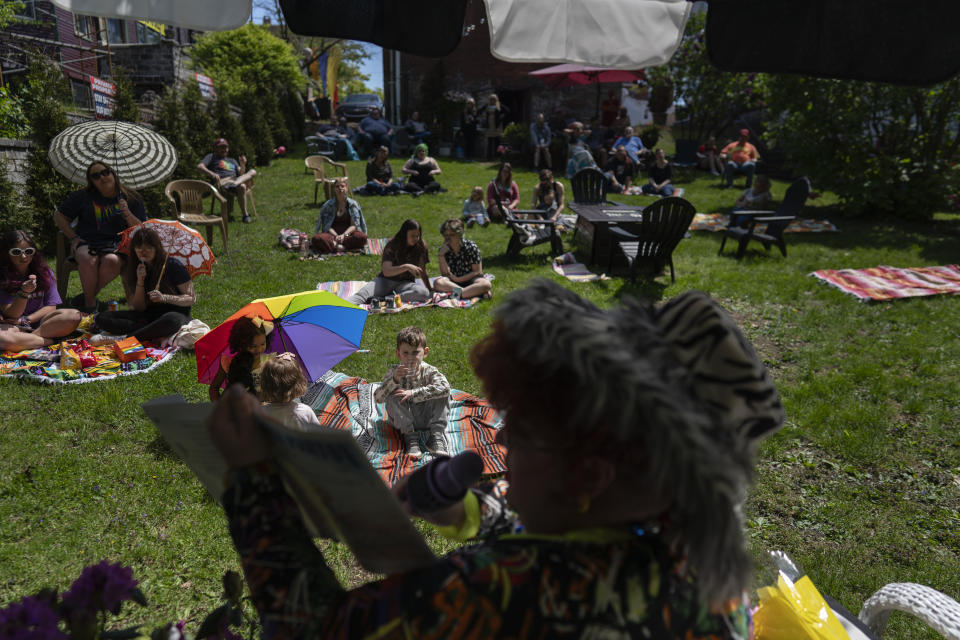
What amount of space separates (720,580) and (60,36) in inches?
1132

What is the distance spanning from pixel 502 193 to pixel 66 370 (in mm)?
7967

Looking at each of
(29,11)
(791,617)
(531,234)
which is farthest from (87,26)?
(791,617)

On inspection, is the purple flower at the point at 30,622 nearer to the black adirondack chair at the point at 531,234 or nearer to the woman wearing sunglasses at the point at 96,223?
the woman wearing sunglasses at the point at 96,223

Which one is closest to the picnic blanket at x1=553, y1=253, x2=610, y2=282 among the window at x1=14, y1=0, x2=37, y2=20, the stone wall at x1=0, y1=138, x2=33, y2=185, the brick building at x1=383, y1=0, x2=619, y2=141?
the stone wall at x1=0, y1=138, x2=33, y2=185

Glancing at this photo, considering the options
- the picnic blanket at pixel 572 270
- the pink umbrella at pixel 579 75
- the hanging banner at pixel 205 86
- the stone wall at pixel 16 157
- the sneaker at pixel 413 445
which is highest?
the pink umbrella at pixel 579 75

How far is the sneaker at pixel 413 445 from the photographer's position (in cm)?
398

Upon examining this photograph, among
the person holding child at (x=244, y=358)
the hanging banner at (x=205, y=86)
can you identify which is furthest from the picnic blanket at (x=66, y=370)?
the hanging banner at (x=205, y=86)

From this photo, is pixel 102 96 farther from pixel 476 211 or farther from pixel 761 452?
pixel 761 452

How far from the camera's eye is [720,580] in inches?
33.1

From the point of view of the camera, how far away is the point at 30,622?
0.97 m

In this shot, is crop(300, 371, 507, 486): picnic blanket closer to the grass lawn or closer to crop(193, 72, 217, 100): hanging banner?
the grass lawn

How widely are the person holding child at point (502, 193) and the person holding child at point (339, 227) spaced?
275 cm

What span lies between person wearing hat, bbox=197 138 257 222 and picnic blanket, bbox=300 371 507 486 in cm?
754

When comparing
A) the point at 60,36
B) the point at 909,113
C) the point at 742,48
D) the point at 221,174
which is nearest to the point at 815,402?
the point at 742,48
